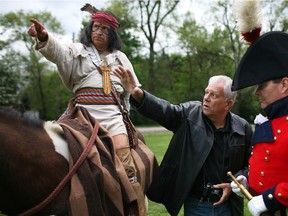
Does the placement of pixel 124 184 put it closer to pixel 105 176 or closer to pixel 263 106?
pixel 105 176

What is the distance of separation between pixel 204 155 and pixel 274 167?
1.06m

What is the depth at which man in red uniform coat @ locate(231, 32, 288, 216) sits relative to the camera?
241cm

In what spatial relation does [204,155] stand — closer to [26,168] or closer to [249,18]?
[249,18]

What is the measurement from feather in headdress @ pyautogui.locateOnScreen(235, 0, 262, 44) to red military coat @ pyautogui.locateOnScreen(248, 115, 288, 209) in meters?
0.59

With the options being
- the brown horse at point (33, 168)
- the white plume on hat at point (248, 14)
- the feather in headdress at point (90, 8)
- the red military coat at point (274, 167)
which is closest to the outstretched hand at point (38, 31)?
the brown horse at point (33, 168)

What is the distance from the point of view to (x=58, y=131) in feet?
9.28

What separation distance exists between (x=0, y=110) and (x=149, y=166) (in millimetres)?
1622

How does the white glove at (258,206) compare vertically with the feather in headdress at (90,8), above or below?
below

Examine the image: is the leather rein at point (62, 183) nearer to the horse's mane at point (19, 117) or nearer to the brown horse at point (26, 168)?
the brown horse at point (26, 168)

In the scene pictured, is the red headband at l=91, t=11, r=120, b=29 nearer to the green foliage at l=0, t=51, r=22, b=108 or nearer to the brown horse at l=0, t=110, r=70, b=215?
the brown horse at l=0, t=110, r=70, b=215

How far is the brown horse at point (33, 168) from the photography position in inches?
94.3

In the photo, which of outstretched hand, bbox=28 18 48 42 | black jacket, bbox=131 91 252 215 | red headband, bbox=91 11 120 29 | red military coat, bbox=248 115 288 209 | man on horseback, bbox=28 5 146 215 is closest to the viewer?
red military coat, bbox=248 115 288 209

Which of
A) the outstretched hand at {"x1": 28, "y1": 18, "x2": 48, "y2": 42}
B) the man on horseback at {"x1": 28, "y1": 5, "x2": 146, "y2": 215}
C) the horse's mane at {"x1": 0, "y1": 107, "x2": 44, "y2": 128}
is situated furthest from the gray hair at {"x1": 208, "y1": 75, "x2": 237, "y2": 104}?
the horse's mane at {"x1": 0, "y1": 107, "x2": 44, "y2": 128}

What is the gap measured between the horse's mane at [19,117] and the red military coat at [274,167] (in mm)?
1502
